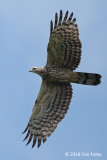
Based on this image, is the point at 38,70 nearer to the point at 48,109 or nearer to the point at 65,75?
the point at 65,75

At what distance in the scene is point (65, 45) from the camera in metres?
16.4

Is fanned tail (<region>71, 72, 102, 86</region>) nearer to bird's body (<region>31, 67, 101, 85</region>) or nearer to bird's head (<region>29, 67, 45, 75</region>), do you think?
bird's body (<region>31, 67, 101, 85</region>)

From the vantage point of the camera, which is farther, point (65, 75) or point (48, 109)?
point (48, 109)

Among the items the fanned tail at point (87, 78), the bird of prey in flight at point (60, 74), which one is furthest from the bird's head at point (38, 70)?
the fanned tail at point (87, 78)

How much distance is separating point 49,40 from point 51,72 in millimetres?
1164

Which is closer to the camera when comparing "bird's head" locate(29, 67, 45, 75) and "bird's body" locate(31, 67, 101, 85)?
"bird's body" locate(31, 67, 101, 85)

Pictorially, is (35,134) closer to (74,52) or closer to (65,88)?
(65,88)

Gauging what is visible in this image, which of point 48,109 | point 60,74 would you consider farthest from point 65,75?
point 48,109

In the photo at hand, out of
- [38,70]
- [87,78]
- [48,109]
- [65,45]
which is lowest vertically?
[48,109]

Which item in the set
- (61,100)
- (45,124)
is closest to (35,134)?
(45,124)

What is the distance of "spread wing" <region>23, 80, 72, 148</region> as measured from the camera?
16391 mm

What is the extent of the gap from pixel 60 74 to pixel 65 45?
1.07 metres

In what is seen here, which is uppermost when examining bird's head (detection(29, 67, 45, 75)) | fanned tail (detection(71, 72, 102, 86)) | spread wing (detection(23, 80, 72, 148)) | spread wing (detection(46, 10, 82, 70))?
spread wing (detection(46, 10, 82, 70))

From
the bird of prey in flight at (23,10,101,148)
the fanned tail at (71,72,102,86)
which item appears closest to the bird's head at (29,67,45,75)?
the bird of prey in flight at (23,10,101,148)
